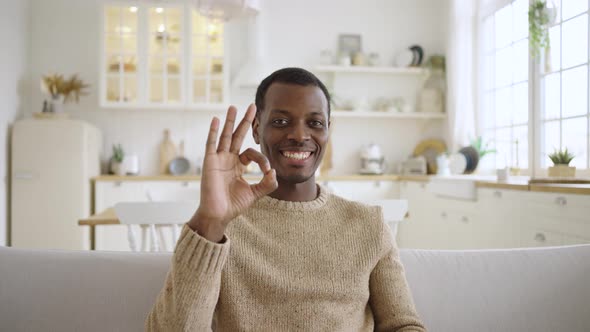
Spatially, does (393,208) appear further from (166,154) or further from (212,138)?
(166,154)

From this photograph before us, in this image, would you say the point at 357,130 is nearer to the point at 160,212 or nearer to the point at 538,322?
the point at 160,212

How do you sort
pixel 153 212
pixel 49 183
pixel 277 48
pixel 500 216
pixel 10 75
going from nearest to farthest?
pixel 153 212, pixel 500 216, pixel 49 183, pixel 10 75, pixel 277 48

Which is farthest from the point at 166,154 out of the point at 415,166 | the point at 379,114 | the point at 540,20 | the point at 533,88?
the point at 540,20

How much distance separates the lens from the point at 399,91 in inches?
203

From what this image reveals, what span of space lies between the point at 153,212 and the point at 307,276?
1.21 meters

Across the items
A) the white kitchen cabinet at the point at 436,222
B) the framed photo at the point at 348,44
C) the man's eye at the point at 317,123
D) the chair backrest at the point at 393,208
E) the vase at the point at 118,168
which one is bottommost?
the white kitchen cabinet at the point at 436,222

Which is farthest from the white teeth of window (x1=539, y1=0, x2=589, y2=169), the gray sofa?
window (x1=539, y1=0, x2=589, y2=169)

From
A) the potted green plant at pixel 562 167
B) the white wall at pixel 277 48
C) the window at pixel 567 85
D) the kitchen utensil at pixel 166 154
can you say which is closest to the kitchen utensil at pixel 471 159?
the window at pixel 567 85

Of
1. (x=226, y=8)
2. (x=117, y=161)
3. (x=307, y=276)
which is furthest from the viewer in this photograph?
(x=117, y=161)

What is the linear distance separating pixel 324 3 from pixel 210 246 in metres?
4.72

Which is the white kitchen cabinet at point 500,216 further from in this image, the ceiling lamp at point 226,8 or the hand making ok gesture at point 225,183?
the hand making ok gesture at point 225,183

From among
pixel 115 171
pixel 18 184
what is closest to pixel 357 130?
pixel 115 171

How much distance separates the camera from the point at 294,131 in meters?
0.93

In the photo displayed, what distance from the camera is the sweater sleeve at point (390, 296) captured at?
3.00 feet
